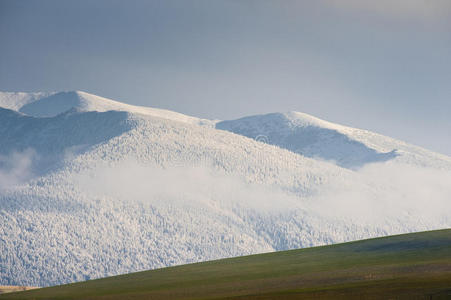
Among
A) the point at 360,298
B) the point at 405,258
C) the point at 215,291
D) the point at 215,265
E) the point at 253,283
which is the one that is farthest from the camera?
the point at 215,265

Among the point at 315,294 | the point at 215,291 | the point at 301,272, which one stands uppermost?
the point at 315,294

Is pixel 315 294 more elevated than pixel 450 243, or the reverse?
pixel 315 294

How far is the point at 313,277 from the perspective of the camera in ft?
215

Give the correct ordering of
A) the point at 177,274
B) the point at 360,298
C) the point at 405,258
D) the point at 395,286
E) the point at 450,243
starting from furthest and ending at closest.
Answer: the point at 177,274 → the point at 450,243 → the point at 405,258 → the point at 395,286 → the point at 360,298

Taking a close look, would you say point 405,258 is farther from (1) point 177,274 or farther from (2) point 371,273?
(1) point 177,274

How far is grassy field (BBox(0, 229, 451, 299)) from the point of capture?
5081 cm

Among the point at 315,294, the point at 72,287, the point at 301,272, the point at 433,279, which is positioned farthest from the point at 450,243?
the point at 72,287

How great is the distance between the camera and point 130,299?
62.2 m

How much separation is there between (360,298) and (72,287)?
4774 centimetres

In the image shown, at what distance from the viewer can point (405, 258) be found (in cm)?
7212

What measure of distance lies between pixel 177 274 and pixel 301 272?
22.1 metres

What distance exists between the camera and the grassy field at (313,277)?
5081 cm

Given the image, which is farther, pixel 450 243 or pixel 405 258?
pixel 450 243

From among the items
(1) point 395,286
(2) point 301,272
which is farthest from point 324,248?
(1) point 395,286
